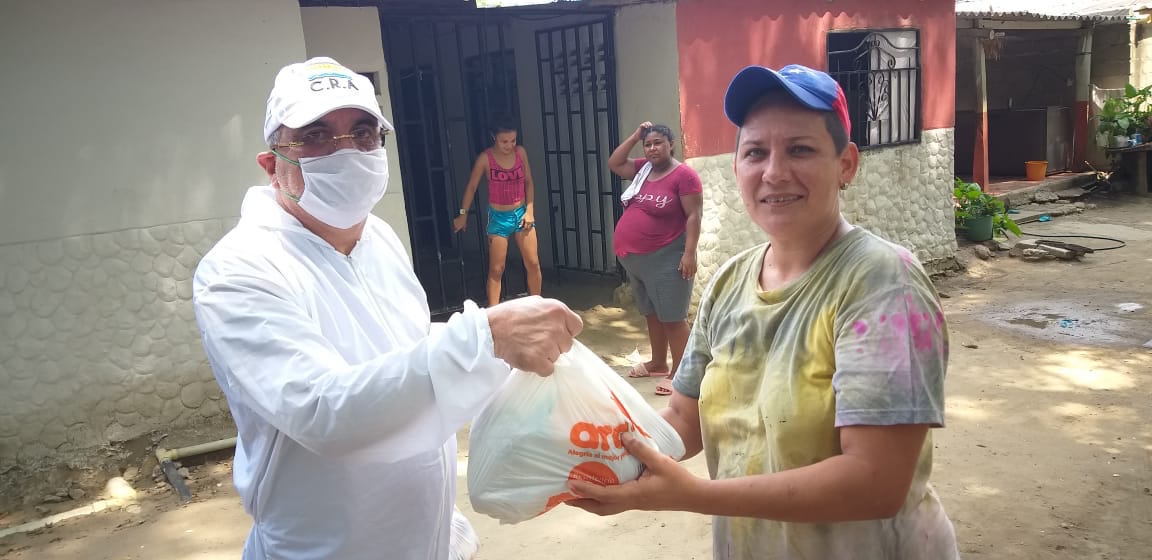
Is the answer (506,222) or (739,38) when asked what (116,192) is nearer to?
(506,222)

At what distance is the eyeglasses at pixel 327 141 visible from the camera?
6.03ft

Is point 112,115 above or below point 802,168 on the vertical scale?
above

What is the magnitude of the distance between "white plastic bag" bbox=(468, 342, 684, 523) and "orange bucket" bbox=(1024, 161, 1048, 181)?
14408 millimetres

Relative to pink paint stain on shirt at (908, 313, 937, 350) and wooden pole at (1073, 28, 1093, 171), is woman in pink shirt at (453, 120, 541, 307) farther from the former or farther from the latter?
wooden pole at (1073, 28, 1093, 171)

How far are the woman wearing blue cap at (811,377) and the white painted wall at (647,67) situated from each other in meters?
5.42

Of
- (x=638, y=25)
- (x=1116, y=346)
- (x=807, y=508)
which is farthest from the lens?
(x=638, y=25)

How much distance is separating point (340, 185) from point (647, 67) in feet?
18.0

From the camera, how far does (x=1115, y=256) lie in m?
9.40

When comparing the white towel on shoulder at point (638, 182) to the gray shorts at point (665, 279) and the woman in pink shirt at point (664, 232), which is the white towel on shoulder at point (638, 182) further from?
the gray shorts at point (665, 279)

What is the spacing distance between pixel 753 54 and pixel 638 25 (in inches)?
43.8

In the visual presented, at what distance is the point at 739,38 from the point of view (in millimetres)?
7133

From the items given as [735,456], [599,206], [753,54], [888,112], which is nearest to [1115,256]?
[888,112]

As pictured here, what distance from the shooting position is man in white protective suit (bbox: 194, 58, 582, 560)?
1369 millimetres

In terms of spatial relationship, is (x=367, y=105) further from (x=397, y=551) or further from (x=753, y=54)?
(x=753, y=54)
